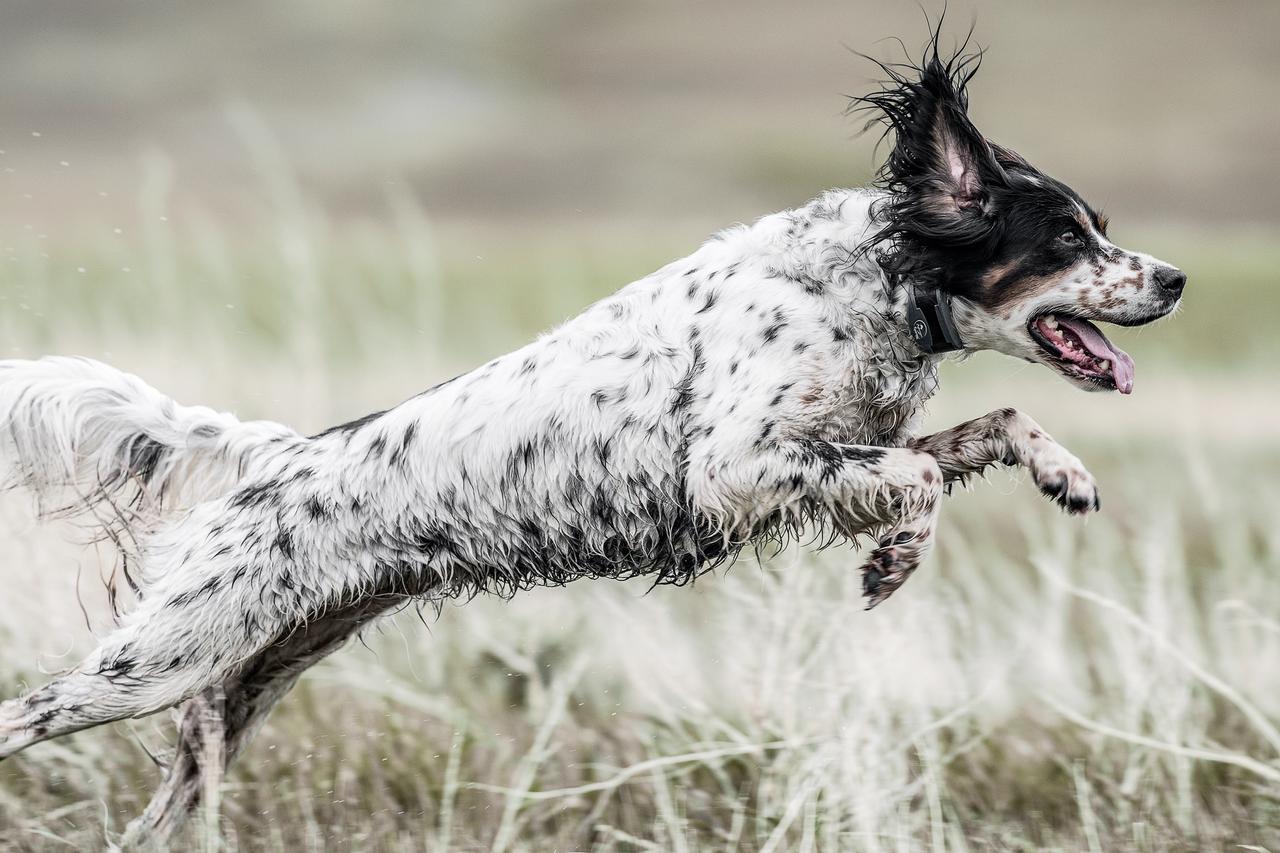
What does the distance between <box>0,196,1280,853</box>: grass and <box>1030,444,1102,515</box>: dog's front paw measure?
2.26 ft

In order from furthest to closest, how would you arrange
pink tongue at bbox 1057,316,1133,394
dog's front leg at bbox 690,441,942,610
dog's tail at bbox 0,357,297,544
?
dog's tail at bbox 0,357,297,544
pink tongue at bbox 1057,316,1133,394
dog's front leg at bbox 690,441,942,610

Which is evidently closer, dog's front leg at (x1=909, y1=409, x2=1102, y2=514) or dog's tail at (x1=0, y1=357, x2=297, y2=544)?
dog's front leg at (x1=909, y1=409, x2=1102, y2=514)

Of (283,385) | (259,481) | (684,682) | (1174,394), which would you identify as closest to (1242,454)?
(1174,394)

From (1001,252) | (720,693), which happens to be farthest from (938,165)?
(720,693)

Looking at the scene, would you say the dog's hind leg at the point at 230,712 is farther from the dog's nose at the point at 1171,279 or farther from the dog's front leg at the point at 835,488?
the dog's nose at the point at 1171,279

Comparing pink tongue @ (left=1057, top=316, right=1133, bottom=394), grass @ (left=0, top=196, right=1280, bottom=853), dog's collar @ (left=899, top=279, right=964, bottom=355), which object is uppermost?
dog's collar @ (left=899, top=279, right=964, bottom=355)

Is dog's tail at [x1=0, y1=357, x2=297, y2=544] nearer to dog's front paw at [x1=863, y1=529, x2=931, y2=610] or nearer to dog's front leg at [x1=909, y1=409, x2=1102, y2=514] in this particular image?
dog's front paw at [x1=863, y1=529, x2=931, y2=610]

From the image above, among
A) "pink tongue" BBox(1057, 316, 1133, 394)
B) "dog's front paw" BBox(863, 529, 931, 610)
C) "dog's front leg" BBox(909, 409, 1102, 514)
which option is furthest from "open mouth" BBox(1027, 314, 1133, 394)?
"dog's front paw" BBox(863, 529, 931, 610)

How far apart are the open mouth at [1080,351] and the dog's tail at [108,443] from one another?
246 centimetres

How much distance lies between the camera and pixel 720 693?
5.60 meters

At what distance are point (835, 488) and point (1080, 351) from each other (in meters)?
0.91

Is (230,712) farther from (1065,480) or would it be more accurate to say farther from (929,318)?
(1065,480)

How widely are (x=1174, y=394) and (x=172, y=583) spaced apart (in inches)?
168

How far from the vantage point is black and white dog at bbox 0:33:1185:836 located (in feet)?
13.8
